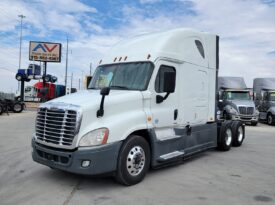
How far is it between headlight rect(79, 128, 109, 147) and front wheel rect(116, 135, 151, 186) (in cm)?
49

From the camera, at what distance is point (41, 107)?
Answer: 21.0 ft

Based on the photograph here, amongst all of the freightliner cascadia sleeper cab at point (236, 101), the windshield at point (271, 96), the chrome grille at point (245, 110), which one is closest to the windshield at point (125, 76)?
the freightliner cascadia sleeper cab at point (236, 101)

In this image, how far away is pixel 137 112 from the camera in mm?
6531

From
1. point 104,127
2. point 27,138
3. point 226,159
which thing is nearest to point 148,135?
point 104,127

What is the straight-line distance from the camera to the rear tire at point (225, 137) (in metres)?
10.3

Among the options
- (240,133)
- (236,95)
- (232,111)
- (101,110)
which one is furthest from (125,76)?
(236,95)

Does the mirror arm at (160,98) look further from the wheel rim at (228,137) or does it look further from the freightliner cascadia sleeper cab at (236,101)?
the freightliner cascadia sleeper cab at (236,101)

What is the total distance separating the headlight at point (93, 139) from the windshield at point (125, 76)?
146 centimetres

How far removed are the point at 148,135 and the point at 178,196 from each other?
1.51 meters

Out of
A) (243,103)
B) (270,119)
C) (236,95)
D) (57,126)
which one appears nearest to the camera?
(57,126)

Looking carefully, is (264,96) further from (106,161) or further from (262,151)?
(106,161)

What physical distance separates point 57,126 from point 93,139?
2.47 ft

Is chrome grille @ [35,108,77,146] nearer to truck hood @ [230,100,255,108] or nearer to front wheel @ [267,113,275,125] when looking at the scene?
truck hood @ [230,100,255,108]

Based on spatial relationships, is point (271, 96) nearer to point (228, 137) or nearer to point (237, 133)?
point (237, 133)
